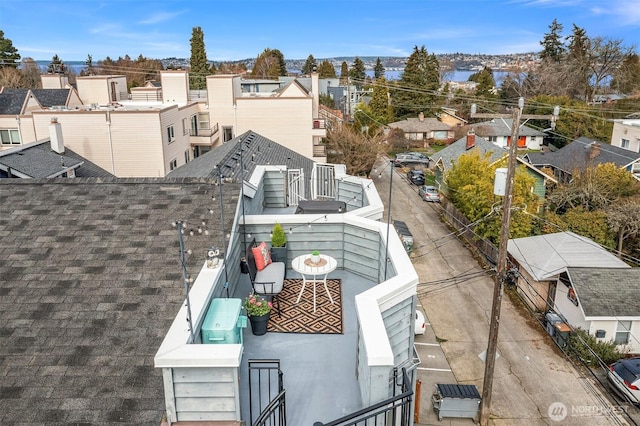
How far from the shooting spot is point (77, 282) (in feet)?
24.1

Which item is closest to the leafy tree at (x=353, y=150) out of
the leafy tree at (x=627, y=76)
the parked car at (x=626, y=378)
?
the parked car at (x=626, y=378)

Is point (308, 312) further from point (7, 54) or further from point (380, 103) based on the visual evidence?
point (7, 54)

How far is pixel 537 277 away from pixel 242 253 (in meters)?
17.8

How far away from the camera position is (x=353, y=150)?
4394 cm

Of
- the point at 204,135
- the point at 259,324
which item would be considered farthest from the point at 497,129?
the point at 259,324

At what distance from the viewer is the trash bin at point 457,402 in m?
16.2

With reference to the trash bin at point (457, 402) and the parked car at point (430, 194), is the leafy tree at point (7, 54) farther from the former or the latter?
the trash bin at point (457, 402)

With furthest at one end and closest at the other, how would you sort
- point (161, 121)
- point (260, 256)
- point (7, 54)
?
point (7, 54)
point (161, 121)
point (260, 256)

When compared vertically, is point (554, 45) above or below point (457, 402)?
above

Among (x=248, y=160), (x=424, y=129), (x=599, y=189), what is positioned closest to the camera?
(x=248, y=160)

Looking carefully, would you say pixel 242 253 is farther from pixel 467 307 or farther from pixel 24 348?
pixel 467 307

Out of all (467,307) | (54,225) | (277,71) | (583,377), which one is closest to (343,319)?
(54,225)

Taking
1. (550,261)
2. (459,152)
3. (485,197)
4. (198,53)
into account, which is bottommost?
(550,261)

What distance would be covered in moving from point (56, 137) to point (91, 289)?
22449mm
